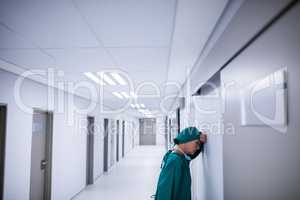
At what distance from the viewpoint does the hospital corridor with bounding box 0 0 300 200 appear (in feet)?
2.93

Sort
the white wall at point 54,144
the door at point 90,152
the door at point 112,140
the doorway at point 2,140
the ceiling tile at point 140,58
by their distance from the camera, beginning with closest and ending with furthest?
the ceiling tile at point 140,58, the doorway at point 2,140, the white wall at point 54,144, the door at point 90,152, the door at point 112,140

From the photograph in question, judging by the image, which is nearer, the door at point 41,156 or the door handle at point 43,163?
the door at point 41,156

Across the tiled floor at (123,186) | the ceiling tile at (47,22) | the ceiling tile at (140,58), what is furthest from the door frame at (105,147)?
the ceiling tile at (47,22)

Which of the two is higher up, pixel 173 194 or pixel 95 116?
pixel 95 116

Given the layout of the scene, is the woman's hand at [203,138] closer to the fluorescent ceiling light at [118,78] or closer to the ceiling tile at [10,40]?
the fluorescent ceiling light at [118,78]

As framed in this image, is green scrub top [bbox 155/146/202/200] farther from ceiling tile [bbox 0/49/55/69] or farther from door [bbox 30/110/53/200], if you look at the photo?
door [bbox 30/110/53/200]

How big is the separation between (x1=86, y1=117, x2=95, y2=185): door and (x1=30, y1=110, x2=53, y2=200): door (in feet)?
8.10

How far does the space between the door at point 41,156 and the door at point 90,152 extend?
247cm

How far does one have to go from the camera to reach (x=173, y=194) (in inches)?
81.6

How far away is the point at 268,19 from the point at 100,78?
3131 millimetres

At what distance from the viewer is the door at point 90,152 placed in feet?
22.7

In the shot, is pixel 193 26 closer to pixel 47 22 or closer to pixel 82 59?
pixel 47 22

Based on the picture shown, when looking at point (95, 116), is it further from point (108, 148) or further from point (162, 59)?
point (162, 59)

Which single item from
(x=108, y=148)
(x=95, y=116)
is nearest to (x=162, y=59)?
(x=95, y=116)
